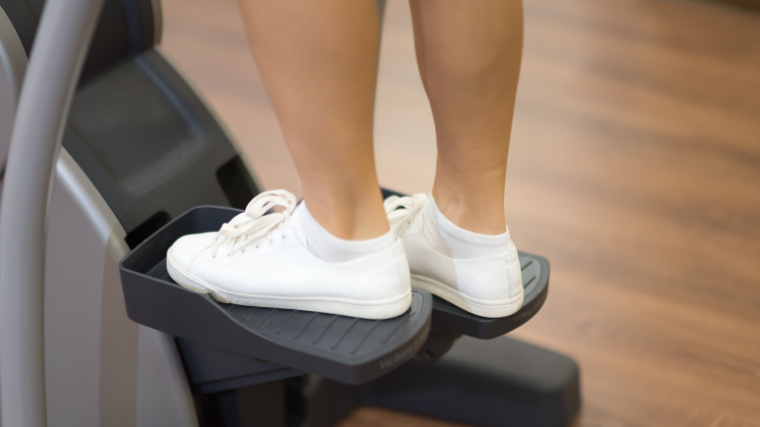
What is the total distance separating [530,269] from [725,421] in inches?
20.0

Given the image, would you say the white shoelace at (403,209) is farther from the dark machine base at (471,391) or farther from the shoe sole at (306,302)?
the dark machine base at (471,391)

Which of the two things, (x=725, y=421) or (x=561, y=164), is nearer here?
(x=725, y=421)

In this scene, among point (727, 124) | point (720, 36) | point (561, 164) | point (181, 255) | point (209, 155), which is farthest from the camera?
point (720, 36)

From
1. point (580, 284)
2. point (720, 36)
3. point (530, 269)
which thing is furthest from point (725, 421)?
point (720, 36)

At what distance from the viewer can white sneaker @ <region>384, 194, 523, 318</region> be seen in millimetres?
789

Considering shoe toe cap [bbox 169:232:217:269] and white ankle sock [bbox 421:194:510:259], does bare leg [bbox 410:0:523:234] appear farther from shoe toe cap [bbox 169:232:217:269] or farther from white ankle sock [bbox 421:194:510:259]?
shoe toe cap [bbox 169:232:217:269]

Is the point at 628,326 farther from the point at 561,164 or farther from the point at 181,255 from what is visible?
the point at 181,255

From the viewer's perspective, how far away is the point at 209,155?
1.09 m

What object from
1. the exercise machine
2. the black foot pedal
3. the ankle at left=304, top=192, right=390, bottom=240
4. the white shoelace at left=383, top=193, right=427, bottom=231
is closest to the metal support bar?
the exercise machine

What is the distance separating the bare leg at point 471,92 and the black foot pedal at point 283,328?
10cm

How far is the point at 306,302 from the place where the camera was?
78cm

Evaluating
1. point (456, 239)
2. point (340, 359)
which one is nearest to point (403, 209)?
point (456, 239)

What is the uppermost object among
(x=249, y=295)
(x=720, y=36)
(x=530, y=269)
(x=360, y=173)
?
(x=360, y=173)

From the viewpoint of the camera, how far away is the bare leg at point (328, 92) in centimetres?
63
